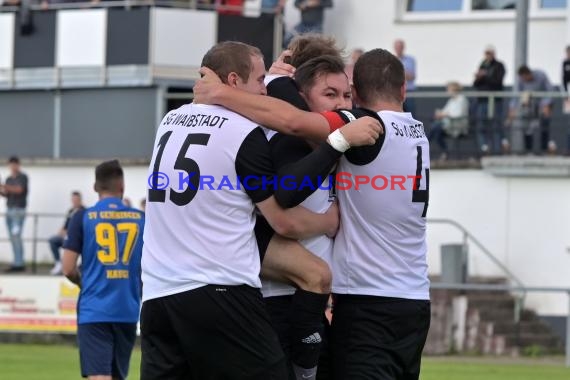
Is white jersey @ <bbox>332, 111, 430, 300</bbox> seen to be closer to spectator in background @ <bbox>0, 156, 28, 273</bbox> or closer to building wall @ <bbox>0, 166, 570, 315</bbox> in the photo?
building wall @ <bbox>0, 166, 570, 315</bbox>

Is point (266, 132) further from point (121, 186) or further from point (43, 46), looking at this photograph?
point (43, 46)

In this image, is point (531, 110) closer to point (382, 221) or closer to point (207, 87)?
point (382, 221)

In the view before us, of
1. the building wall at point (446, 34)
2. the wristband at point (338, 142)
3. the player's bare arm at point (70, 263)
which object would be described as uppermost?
the building wall at point (446, 34)

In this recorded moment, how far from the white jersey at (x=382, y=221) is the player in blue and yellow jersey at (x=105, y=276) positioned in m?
4.03

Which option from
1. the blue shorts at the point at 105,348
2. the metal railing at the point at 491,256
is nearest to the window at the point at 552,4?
the metal railing at the point at 491,256

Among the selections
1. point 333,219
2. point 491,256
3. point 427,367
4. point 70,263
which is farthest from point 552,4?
point 333,219

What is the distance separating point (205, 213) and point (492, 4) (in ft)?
70.2

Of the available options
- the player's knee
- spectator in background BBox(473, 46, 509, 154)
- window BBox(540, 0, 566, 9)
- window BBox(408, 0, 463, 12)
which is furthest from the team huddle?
window BBox(408, 0, 463, 12)

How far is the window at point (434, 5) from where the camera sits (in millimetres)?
27609

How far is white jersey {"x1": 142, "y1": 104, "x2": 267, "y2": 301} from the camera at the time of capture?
6.56 metres

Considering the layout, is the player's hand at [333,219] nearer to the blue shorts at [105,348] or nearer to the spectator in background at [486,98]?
the blue shorts at [105,348]

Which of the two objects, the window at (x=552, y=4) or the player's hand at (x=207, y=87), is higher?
the window at (x=552, y=4)

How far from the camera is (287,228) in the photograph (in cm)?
667

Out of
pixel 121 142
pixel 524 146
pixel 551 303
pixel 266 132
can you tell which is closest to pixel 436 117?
pixel 524 146
